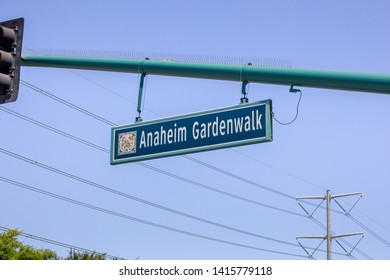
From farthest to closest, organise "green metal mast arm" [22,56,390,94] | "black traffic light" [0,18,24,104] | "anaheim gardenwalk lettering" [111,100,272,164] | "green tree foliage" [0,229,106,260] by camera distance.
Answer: "green tree foliage" [0,229,106,260], "black traffic light" [0,18,24,104], "anaheim gardenwalk lettering" [111,100,272,164], "green metal mast arm" [22,56,390,94]

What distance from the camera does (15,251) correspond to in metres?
41.1

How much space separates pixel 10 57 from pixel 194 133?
3688 millimetres

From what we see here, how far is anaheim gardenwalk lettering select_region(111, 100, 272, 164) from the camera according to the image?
36.1 ft

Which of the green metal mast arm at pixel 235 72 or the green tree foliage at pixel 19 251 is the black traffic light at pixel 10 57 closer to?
the green metal mast arm at pixel 235 72

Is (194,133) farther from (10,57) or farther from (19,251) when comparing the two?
(19,251)

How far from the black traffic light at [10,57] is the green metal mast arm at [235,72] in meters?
0.65

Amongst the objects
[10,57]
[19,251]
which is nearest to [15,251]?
[19,251]

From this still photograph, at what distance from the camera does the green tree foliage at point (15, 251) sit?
40.4 m

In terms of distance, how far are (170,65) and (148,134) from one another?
116 centimetres

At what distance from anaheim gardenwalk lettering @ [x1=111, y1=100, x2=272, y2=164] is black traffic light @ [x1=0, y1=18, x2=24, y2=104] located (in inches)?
77.0

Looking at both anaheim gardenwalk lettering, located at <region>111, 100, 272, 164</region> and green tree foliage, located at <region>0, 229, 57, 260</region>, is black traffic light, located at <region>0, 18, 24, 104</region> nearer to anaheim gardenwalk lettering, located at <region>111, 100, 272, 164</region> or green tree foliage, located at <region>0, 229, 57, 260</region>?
anaheim gardenwalk lettering, located at <region>111, 100, 272, 164</region>

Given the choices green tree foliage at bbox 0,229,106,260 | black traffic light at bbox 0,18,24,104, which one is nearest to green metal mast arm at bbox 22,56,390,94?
black traffic light at bbox 0,18,24,104
